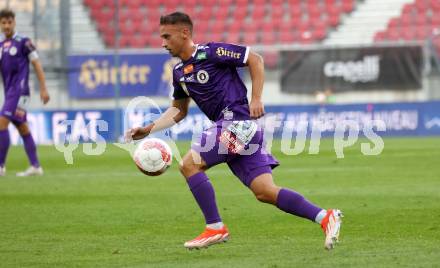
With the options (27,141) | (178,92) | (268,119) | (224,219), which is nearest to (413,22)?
(268,119)

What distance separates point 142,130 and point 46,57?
21450mm

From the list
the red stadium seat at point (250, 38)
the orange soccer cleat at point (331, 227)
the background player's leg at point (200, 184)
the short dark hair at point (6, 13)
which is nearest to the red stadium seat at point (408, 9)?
the red stadium seat at point (250, 38)

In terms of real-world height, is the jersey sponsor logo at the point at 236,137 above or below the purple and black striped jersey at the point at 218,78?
below

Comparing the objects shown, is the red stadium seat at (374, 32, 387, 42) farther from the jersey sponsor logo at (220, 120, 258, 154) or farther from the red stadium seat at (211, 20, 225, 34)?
the jersey sponsor logo at (220, 120, 258, 154)

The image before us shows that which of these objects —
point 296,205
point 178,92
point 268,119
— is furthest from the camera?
point 268,119

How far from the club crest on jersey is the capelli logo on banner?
21.8 metres

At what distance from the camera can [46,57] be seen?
28.8m

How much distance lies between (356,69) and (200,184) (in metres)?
22.0

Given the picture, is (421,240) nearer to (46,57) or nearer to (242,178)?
(242,178)

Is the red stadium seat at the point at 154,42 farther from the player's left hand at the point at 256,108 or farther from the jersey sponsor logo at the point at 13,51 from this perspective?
the player's left hand at the point at 256,108

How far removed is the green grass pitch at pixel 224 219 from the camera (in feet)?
23.8

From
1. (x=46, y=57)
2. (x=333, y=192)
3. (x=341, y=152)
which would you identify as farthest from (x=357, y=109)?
(x=333, y=192)

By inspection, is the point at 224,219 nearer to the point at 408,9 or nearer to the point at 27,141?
the point at 27,141

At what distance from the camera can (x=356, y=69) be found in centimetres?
2902
